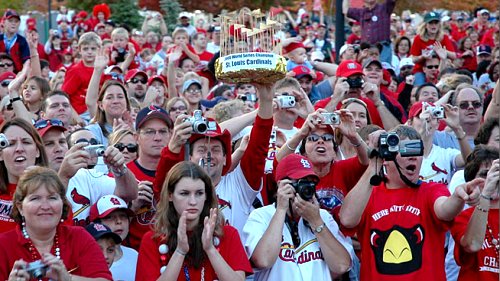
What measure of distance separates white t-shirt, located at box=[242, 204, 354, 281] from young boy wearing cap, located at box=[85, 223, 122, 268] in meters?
0.92

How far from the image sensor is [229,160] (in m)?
7.49

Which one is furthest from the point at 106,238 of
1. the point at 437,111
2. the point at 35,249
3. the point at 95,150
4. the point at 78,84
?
the point at 78,84

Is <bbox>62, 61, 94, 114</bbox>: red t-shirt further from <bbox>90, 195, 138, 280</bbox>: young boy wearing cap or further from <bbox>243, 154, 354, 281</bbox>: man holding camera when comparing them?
<bbox>243, 154, 354, 281</bbox>: man holding camera

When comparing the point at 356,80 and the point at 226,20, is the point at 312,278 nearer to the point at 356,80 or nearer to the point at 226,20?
the point at 226,20

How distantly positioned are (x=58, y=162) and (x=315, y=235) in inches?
87.0

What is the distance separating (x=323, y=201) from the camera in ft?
25.1

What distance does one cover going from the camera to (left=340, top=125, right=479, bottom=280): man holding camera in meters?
6.78

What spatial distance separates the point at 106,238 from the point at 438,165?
331 centimetres

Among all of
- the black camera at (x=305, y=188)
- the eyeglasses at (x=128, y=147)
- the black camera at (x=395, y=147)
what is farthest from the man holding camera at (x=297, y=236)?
the eyeglasses at (x=128, y=147)

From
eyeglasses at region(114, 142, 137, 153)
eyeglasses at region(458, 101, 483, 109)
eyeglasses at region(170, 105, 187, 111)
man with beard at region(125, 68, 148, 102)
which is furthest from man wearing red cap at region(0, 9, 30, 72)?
eyeglasses at region(458, 101, 483, 109)

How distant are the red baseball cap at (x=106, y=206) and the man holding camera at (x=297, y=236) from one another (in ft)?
3.23

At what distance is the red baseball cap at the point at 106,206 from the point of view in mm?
7297

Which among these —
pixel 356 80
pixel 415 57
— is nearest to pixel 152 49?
pixel 415 57

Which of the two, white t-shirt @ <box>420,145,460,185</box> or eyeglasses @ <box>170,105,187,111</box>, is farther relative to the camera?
eyeglasses @ <box>170,105,187,111</box>
